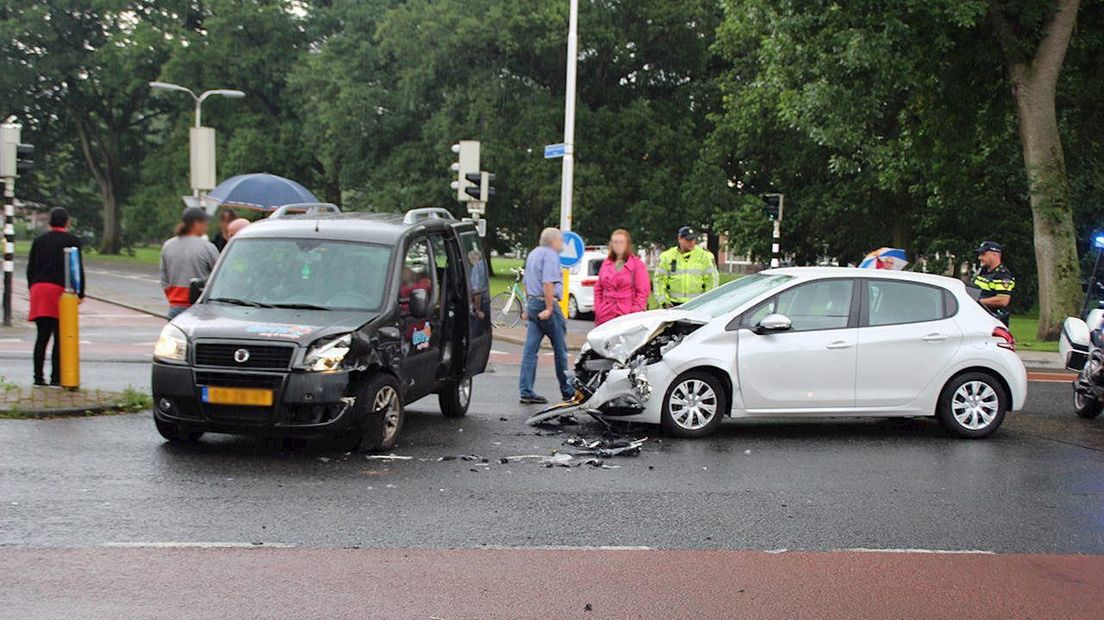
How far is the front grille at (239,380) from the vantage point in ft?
27.8

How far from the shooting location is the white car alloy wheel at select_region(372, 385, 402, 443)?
29.5 feet

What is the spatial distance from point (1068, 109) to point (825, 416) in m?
21.7

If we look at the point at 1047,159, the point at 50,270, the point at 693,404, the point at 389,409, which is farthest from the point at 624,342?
the point at 1047,159

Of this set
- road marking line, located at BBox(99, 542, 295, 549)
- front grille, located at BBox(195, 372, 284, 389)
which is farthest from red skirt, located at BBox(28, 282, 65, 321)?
road marking line, located at BBox(99, 542, 295, 549)

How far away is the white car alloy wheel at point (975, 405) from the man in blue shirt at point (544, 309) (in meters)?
3.83

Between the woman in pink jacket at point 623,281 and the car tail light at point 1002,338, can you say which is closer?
the car tail light at point 1002,338

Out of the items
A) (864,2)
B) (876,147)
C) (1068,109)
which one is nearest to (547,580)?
(864,2)

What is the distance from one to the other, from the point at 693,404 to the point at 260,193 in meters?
12.4

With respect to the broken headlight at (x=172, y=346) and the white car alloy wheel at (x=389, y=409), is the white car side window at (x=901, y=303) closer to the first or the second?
the white car alloy wheel at (x=389, y=409)

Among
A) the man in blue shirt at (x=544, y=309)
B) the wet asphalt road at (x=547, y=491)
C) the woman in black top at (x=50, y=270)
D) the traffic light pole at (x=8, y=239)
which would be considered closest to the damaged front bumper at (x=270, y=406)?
the wet asphalt road at (x=547, y=491)

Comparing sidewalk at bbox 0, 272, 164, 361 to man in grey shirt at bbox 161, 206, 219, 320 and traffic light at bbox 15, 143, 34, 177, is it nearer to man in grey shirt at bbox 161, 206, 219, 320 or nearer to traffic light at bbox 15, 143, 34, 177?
traffic light at bbox 15, 143, 34, 177

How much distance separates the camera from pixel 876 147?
3328cm

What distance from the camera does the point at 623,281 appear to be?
12.4 metres

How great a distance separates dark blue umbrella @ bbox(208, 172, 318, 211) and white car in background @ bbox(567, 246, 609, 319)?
366 inches
